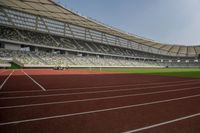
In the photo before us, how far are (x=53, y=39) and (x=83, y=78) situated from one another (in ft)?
153

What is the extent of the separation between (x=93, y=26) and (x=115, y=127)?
68191 mm

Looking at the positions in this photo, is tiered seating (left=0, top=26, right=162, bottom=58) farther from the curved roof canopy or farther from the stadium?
the curved roof canopy

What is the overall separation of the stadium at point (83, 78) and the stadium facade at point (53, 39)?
0.82ft

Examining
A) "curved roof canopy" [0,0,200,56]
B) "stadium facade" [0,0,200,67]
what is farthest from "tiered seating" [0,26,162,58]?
"curved roof canopy" [0,0,200,56]

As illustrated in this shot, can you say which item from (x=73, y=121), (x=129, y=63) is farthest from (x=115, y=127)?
(x=129, y=63)

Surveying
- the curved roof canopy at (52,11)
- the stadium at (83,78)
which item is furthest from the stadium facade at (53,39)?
the stadium at (83,78)

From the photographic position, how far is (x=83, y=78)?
74.1 ft

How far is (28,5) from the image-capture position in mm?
52219

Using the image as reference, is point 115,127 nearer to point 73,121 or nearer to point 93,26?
point 73,121

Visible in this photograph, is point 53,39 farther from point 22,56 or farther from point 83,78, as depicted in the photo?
point 83,78

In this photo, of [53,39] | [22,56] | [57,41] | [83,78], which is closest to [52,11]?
[53,39]

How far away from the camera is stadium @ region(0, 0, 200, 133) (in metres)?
5.90

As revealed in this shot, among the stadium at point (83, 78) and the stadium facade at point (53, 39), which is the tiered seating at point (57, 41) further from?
the stadium at point (83, 78)

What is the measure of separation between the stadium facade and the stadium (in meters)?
0.25
